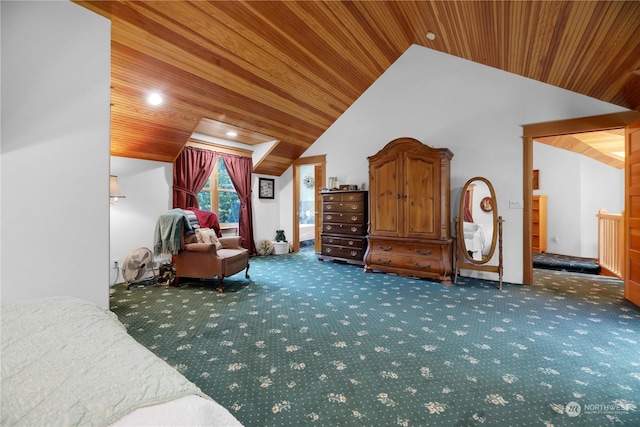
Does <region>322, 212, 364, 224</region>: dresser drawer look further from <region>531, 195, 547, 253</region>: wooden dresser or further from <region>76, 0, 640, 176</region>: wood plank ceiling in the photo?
<region>531, 195, 547, 253</region>: wooden dresser

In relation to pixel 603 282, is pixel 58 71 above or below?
above

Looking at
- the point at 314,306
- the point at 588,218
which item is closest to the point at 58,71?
the point at 314,306

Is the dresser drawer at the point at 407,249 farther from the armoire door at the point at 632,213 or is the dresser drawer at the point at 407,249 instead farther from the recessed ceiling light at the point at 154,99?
the recessed ceiling light at the point at 154,99

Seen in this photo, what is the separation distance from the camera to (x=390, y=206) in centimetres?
425

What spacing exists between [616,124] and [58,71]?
17.8ft

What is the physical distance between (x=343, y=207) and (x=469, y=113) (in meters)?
2.48

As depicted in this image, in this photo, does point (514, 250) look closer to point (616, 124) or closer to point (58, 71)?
point (616, 124)

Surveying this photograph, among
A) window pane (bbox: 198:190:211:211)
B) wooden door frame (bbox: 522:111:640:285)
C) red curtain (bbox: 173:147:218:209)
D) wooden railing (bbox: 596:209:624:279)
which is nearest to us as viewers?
wooden door frame (bbox: 522:111:640:285)

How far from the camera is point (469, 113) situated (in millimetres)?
4238

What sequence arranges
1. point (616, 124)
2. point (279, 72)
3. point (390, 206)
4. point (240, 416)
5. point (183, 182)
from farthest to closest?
point (183, 182)
point (390, 206)
point (279, 72)
point (616, 124)
point (240, 416)

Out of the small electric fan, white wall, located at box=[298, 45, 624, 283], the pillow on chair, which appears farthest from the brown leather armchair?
white wall, located at box=[298, 45, 624, 283]

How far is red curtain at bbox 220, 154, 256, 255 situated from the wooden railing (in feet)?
→ 20.2

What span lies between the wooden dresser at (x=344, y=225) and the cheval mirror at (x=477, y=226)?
5.02 ft

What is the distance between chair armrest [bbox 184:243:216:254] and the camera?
3.57 meters
